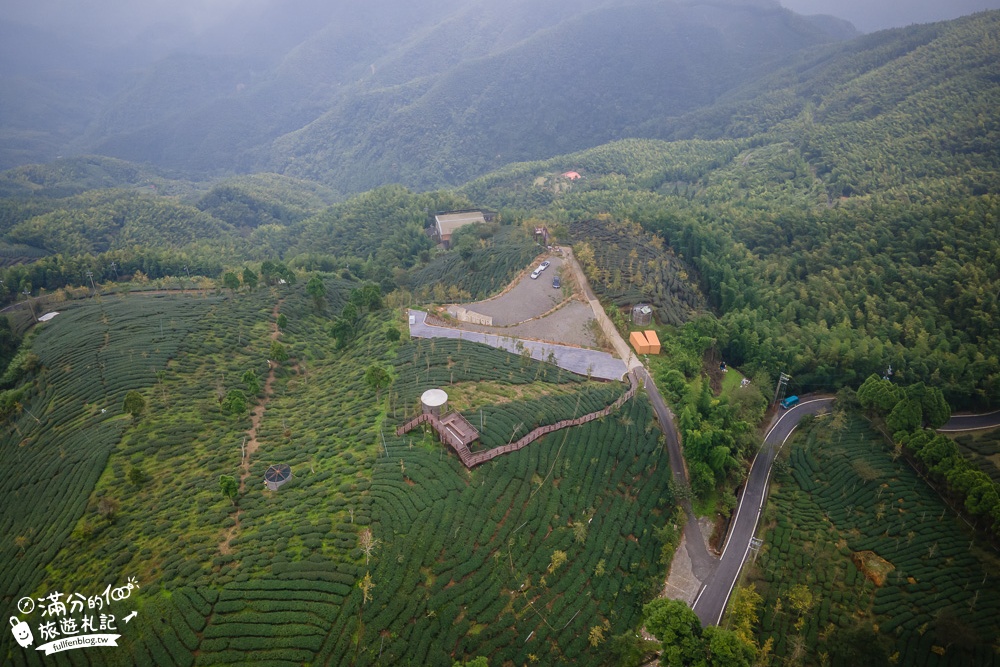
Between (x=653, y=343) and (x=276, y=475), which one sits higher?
(x=276, y=475)

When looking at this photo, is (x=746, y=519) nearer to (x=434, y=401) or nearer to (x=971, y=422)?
(x=434, y=401)

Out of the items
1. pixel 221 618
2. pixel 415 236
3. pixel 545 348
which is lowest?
pixel 415 236

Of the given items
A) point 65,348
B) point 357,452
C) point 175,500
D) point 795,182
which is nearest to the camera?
point 175,500

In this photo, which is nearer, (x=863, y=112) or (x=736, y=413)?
(x=736, y=413)

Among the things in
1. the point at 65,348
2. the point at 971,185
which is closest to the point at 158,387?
the point at 65,348

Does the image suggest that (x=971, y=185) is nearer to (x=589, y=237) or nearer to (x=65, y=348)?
(x=589, y=237)

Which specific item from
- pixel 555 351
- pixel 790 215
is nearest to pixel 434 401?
pixel 555 351
